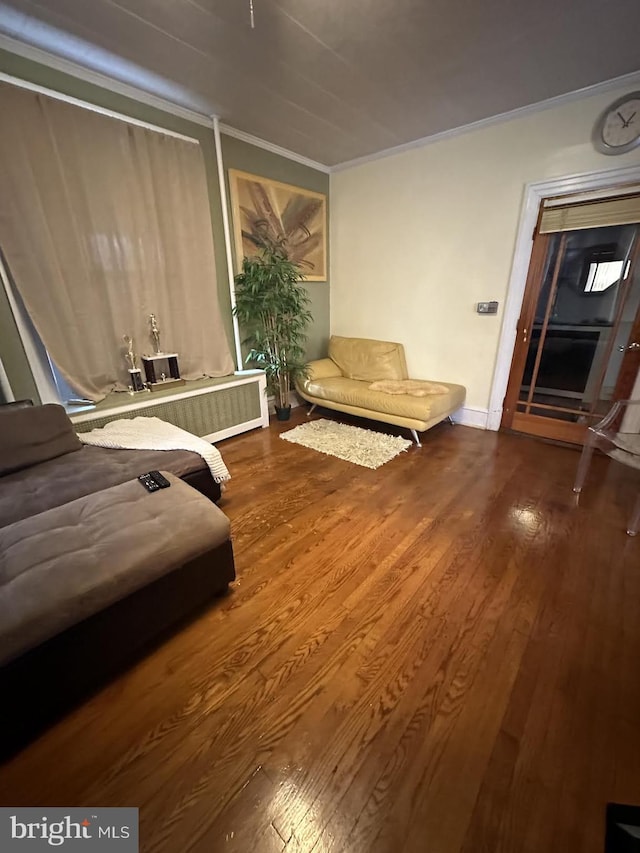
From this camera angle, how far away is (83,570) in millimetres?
1135

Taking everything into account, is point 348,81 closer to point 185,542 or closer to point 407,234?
point 407,234

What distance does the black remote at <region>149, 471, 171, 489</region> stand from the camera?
1625 mm

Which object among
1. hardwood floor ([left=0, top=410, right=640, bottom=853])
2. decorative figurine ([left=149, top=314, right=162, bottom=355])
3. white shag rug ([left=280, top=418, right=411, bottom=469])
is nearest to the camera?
hardwood floor ([left=0, top=410, right=640, bottom=853])

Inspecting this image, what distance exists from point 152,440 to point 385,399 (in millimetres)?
1970

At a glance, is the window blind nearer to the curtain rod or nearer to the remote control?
the curtain rod

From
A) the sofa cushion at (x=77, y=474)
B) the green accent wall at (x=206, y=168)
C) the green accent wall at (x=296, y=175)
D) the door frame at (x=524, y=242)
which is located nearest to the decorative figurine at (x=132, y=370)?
the green accent wall at (x=206, y=168)

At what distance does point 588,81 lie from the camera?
90.3 inches

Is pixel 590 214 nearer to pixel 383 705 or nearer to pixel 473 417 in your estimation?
pixel 473 417

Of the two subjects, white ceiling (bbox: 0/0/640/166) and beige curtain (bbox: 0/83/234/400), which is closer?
white ceiling (bbox: 0/0/640/166)

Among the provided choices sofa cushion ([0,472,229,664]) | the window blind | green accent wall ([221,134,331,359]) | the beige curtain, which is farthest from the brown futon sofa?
the window blind

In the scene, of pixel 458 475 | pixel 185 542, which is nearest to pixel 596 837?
pixel 185 542

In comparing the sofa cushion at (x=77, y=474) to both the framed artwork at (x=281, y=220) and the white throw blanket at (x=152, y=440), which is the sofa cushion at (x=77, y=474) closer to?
the white throw blanket at (x=152, y=440)

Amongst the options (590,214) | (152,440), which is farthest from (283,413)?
(590,214)

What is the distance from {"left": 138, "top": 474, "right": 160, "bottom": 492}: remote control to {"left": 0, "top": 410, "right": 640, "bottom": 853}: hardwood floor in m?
0.56
